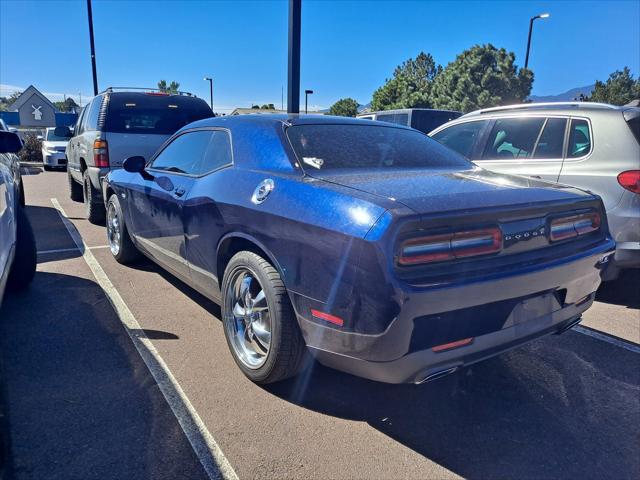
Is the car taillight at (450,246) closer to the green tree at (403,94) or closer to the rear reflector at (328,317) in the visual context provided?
the rear reflector at (328,317)

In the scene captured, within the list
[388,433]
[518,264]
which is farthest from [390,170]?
[388,433]

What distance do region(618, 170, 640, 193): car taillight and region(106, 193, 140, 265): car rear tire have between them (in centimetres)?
465

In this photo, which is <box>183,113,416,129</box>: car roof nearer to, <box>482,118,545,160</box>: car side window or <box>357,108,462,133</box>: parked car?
<box>482,118,545,160</box>: car side window

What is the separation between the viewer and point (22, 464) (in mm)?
2137

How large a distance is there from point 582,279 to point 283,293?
5.43 feet

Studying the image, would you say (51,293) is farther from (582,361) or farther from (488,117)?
(488,117)

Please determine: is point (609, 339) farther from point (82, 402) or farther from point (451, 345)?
point (82, 402)

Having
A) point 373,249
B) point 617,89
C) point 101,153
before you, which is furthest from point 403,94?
point 373,249

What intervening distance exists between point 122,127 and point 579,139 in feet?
19.0

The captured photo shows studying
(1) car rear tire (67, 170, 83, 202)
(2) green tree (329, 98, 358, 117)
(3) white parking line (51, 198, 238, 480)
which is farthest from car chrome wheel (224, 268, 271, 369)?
(2) green tree (329, 98, 358, 117)

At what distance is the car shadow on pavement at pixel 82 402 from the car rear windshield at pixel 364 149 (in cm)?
161

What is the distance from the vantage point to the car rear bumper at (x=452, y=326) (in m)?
2.01

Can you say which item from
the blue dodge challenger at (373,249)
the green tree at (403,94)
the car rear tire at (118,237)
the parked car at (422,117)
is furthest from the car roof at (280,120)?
the green tree at (403,94)

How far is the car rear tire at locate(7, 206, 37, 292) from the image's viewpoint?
407 cm
